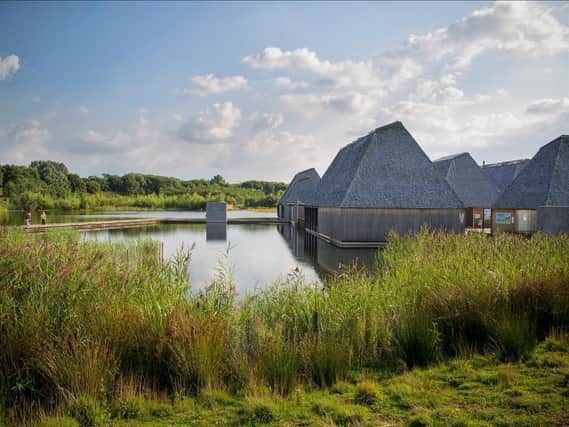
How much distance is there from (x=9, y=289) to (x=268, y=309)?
113 inches

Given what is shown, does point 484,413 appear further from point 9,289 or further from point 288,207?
point 288,207

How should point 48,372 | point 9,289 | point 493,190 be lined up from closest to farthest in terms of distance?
point 48,372 → point 9,289 → point 493,190

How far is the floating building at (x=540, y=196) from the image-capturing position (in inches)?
685

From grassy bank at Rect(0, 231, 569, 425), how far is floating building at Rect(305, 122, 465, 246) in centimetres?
1056

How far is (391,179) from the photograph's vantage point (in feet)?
56.9

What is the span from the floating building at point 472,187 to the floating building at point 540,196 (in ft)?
12.1

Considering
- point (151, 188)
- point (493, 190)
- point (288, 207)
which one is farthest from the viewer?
point (151, 188)

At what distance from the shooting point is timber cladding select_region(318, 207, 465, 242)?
16.4m

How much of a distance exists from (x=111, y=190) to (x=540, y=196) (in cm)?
6656

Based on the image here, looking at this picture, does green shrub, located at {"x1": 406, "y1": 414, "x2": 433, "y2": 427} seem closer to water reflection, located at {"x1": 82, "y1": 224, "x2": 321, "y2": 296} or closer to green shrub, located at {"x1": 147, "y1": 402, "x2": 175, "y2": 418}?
green shrub, located at {"x1": 147, "y1": 402, "x2": 175, "y2": 418}

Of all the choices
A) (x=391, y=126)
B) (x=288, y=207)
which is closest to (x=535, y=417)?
(x=391, y=126)

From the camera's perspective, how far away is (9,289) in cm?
455

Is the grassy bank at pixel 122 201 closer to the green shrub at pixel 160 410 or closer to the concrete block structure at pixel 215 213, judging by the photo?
the concrete block structure at pixel 215 213

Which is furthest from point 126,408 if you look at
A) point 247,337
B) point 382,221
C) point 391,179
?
point 391,179
